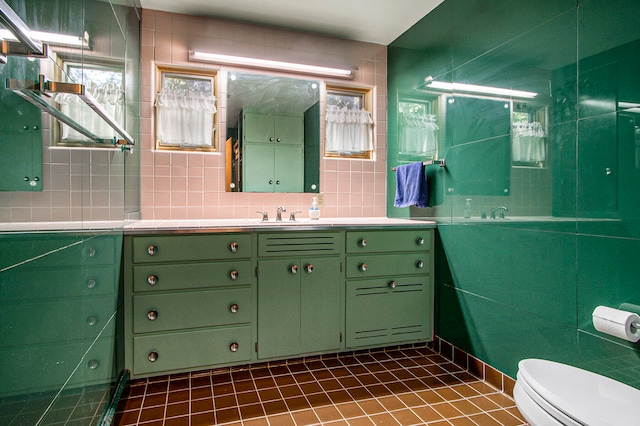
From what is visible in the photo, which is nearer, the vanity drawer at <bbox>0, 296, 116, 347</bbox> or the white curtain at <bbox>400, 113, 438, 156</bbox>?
the vanity drawer at <bbox>0, 296, 116, 347</bbox>

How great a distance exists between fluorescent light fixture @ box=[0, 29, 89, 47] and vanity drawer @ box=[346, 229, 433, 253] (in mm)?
1668

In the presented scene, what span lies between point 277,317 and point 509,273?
1321 mm

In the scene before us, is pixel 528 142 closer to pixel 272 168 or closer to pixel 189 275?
pixel 272 168

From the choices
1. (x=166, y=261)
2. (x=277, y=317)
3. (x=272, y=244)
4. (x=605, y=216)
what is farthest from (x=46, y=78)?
(x=605, y=216)

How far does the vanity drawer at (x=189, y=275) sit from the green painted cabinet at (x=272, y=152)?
0.79 metres

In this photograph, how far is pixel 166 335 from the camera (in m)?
2.06

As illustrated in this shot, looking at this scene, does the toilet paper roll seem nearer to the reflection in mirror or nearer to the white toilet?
the white toilet

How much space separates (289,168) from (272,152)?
0.18m

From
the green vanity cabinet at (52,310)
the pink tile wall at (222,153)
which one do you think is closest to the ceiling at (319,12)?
the pink tile wall at (222,153)

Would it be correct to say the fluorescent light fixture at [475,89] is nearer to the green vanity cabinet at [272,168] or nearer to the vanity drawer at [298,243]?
the green vanity cabinet at [272,168]

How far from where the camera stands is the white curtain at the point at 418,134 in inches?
105

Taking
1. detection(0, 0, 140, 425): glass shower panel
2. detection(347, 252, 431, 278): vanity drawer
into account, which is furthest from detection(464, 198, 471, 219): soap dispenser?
detection(0, 0, 140, 425): glass shower panel

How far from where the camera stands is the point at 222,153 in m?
2.75

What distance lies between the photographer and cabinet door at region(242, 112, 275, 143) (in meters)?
2.80
